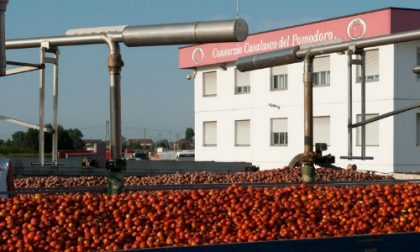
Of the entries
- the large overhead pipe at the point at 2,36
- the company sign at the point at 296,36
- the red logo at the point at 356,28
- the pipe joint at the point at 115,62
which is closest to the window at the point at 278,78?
the company sign at the point at 296,36

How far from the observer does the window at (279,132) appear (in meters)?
41.0

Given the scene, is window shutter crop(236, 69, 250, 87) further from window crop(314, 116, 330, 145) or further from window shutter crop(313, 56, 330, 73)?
window crop(314, 116, 330, 145)

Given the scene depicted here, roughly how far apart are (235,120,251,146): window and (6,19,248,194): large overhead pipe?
115 ft

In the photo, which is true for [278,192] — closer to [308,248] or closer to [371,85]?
[308,248]

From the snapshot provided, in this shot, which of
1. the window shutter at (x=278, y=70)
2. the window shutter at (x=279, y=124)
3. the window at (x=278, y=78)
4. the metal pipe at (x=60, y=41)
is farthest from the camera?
the window shutter at (x=279, y=124)

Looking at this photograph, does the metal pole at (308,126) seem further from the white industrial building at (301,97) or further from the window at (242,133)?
the window at (242,133)

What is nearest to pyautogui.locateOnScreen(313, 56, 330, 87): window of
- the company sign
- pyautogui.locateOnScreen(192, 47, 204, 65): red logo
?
the company sign

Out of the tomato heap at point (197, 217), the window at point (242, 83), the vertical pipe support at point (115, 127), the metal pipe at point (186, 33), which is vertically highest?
the window at point (242, 83)

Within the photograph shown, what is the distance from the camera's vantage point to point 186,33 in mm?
7984

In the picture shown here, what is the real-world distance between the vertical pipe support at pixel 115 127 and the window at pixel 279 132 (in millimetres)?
32671

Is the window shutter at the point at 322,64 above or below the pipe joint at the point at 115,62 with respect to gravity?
above

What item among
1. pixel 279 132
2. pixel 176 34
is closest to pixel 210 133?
pixel 279 132

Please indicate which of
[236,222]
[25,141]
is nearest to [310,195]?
[236,222]

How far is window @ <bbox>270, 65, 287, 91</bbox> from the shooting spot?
134ft
